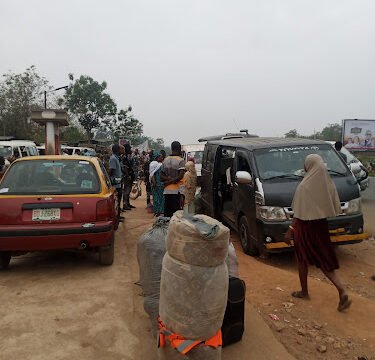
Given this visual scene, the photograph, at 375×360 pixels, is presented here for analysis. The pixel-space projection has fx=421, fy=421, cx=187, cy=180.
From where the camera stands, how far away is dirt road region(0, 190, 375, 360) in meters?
3.45

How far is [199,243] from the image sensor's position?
264cm

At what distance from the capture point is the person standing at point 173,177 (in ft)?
24.1

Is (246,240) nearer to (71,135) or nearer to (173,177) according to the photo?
(173,177)

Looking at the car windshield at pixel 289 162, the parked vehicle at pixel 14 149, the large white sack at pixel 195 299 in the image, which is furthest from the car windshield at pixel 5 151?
the large white sack at pixel 195 299

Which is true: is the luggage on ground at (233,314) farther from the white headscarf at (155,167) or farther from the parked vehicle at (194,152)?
the parked vehicle at (194,152)

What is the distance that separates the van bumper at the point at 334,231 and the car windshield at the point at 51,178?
7.82 feet

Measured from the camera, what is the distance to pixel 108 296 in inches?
180

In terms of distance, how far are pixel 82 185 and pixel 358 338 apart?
3715 mm

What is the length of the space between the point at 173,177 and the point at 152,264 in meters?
3.49

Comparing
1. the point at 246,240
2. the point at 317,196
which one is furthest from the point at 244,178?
the point at 317,196

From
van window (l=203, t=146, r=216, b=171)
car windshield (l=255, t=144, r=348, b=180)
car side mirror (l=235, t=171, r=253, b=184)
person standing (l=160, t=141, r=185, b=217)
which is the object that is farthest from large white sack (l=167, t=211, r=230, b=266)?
van window (l=203, t=146, r=216, b=171)

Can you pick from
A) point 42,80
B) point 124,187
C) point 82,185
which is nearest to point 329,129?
point 42,80

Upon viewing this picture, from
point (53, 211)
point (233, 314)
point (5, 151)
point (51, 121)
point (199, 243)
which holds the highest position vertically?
point (51, 121)

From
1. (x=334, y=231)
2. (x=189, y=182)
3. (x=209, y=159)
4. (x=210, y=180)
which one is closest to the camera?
(x=334, y=231)
